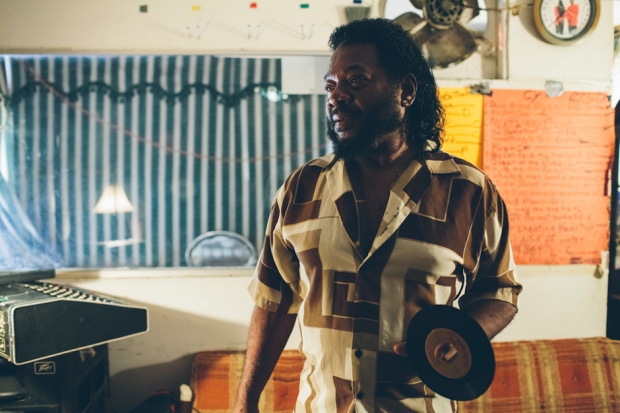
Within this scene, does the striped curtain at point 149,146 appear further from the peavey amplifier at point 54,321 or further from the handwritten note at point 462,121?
the handwritten note at point 462,121

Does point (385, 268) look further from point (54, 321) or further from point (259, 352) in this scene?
point (54, 321)

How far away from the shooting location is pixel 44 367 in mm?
1519

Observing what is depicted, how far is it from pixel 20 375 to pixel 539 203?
249 cm

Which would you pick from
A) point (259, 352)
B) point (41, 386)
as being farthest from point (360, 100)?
point (41, 386)

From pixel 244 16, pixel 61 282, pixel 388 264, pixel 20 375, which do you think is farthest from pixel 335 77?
pixel 61 282

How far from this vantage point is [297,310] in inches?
49.4

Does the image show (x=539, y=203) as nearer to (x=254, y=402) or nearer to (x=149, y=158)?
(x=254, y=402)

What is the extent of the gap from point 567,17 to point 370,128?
5.71 feet

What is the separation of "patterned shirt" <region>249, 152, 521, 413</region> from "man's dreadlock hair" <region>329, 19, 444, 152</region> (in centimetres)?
14

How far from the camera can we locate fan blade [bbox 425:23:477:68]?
2.13 metres

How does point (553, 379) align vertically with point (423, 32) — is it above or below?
below

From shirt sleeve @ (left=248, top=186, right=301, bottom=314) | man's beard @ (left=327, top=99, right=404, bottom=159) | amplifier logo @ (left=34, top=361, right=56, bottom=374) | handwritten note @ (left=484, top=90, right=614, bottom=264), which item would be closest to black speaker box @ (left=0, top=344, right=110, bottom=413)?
amplifier logo @ (left=34, top=361, right=56, bottom=374)

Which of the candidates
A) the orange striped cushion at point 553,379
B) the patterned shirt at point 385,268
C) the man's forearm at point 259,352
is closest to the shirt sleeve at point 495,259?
the patterned shirt at point 385,268

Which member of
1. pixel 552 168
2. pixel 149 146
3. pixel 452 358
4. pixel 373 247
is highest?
pixel 149 146
